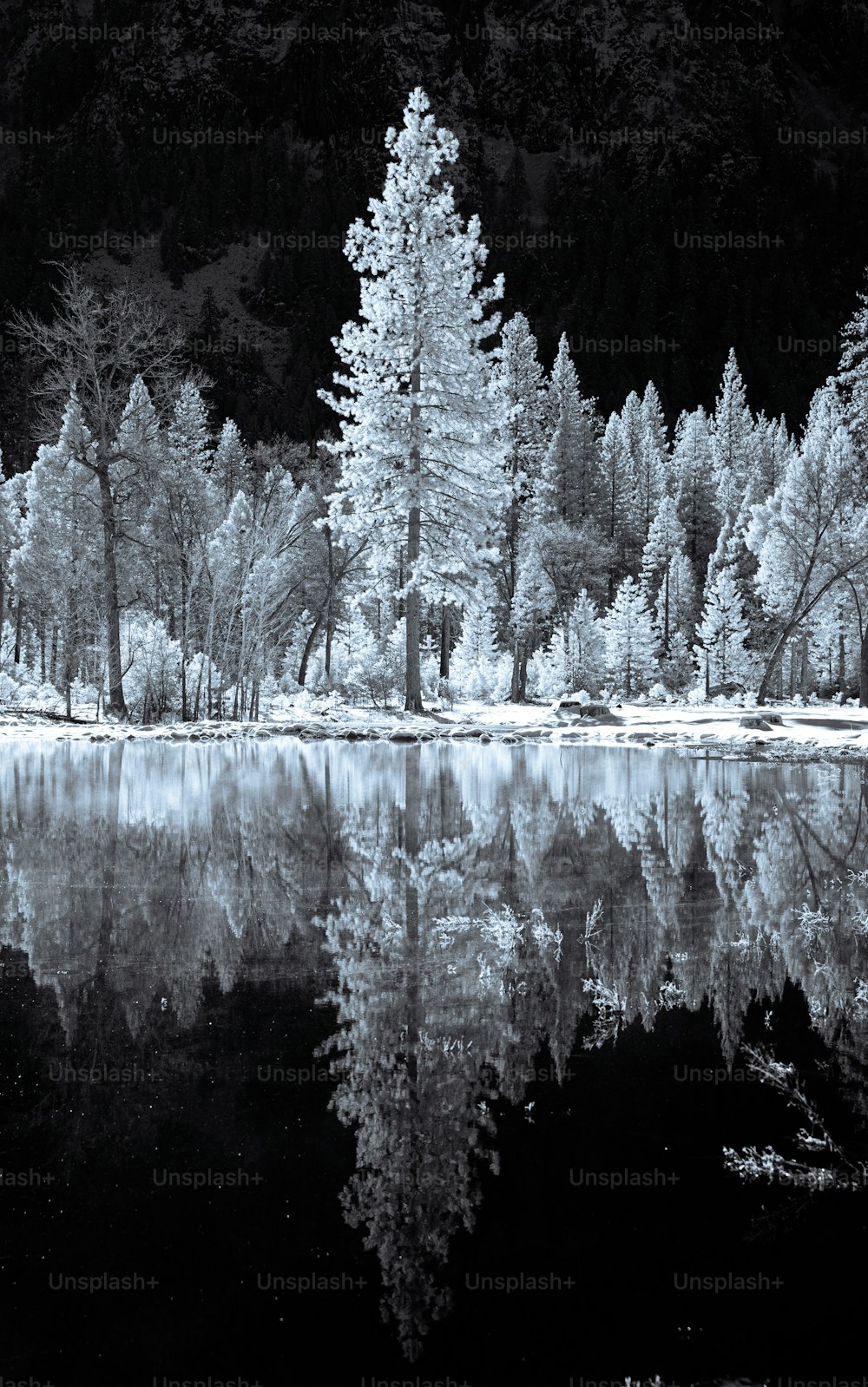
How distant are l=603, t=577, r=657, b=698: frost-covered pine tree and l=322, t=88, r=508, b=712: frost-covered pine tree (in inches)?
1083

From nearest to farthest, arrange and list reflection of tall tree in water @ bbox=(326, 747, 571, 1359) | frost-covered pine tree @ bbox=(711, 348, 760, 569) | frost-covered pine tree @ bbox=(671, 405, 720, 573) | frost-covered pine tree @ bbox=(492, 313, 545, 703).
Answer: reflection of tall tree in water @ bbox=(326, 747, 571, 1359)
frost-covered pine tree @ bbox=(492, 313, 545, 703)
frost-covered pine tree @ bbox=(671, 405, 720, 573)
frost-covered pine tree @ bbox=(711, 348, 760, 569)

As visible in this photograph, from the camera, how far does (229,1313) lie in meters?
2.76

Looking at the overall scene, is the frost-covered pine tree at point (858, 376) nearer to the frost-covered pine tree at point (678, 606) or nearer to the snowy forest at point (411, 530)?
the snowy forest at point (411, 530)

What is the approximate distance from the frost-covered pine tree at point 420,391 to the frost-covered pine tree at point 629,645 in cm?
2752

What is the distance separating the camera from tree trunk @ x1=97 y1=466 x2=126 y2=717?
95.0 feet

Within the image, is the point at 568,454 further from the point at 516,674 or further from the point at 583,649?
the point at 516,674

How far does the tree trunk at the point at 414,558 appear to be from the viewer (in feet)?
96.5

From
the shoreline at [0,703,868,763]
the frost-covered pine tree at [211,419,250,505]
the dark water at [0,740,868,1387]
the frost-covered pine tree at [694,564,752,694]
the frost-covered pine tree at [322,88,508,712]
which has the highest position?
the frost-covered pine tree at [211,419,250,505]

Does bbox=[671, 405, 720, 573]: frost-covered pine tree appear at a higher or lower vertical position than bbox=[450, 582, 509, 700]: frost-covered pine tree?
higher

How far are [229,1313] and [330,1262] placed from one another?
34cm

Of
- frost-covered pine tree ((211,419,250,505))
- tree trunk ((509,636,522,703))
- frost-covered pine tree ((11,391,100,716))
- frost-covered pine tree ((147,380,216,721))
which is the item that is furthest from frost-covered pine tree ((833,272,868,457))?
frost-covered pine tree ((211,419,250,505))

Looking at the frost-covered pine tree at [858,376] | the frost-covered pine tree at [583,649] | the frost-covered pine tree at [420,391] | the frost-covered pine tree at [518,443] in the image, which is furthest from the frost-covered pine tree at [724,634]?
the frost-covered pine tree at [420,391]

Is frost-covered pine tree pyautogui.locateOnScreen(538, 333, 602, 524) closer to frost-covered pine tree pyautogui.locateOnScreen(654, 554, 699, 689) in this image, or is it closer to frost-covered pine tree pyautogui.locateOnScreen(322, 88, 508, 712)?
frost-covered pine tree pyautogui.locateOnScreen(654, 554, 699, 689)

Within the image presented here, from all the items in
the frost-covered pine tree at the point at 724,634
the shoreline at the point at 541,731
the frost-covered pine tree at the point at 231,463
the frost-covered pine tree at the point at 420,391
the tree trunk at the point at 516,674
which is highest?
the frost-covered pine tree at the point at 231,463
